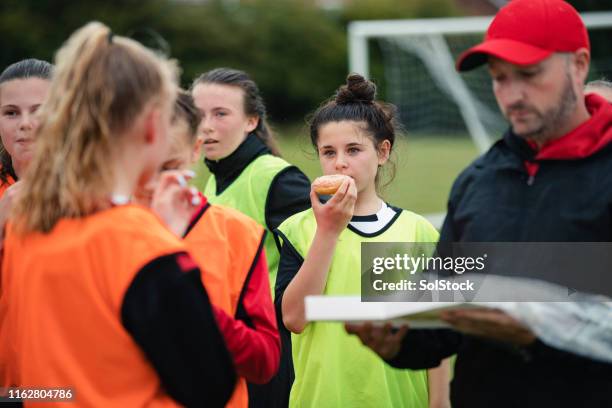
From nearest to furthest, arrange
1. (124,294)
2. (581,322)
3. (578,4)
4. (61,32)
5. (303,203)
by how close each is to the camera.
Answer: (124,294), (581,322), (303,203), (578,4), (61,32)

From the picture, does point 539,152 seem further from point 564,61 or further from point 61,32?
point 61,32

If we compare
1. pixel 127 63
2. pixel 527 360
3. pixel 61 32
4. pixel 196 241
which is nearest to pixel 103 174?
pixel 127 63

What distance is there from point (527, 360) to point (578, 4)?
29021 mm

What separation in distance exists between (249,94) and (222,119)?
0.89 ft

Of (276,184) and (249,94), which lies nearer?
(276,184)

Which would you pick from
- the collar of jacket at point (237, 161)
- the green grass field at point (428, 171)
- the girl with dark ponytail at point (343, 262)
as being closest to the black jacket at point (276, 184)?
the collar of jacket at point (237, 161)

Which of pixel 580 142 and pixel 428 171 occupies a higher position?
pixel 428 171

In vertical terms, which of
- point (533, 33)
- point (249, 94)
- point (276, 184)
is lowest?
point (276, 184)

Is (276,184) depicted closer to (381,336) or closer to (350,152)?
(350,152)

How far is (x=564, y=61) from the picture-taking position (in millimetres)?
2646

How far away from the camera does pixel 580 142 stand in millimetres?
2592

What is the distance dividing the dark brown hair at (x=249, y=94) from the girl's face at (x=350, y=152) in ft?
3.65

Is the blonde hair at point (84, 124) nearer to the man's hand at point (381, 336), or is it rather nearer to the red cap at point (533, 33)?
the man's hand at point (381, 336)

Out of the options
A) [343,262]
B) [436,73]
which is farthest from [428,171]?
[343,262]
